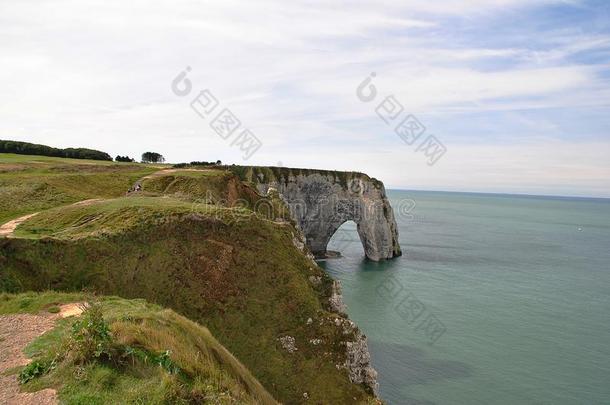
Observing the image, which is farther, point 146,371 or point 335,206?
point 335,206

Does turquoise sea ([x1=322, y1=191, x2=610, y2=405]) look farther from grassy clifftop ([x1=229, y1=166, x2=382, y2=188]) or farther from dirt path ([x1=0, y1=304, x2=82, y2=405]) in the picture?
dirt path ([x1=0, y1=304, x2=82, y2=405])

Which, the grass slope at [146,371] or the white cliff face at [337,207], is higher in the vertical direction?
the white cliff face at [337,207]

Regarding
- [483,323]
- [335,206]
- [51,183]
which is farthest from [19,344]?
[335,206]

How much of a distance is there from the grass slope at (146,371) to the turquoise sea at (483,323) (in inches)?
844

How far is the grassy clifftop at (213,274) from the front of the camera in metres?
24.0

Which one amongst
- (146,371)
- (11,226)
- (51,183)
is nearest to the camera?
(146,371)

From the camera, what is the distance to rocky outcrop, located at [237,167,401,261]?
8525 cm

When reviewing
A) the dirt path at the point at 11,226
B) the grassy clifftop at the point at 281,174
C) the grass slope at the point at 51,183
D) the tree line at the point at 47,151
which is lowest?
the dirt path at the point at 11,226

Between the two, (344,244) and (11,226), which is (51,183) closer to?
(11,226)

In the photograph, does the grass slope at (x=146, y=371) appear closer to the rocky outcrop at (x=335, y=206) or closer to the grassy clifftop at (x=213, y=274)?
the grassy clifftop at (x=213, y=274)

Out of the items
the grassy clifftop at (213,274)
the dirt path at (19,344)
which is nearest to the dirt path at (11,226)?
the grassy clifftop at (213,274)

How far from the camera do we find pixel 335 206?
8856 cm

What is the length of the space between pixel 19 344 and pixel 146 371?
20.6ft

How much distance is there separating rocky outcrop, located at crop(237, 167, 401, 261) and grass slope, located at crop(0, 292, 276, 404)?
68.6 meters
